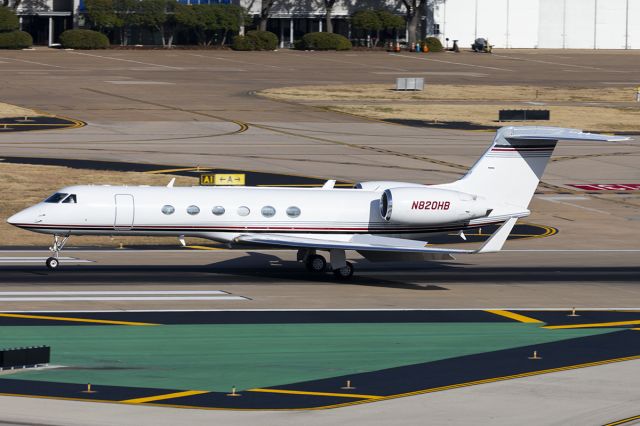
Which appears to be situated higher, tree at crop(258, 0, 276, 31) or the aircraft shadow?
tree at crop(258, 0, 276, 31)

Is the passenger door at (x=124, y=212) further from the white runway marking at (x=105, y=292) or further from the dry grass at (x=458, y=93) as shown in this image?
the dry grass at (x=458, y=93)

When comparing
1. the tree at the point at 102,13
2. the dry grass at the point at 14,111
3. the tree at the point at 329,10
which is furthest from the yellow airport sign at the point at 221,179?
the tree at the point at 329,10

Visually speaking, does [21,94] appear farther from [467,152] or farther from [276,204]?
[276,204]

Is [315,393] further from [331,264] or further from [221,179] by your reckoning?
[221,179]

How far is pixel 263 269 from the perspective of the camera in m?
43.3

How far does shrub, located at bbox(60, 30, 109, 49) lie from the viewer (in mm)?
148250

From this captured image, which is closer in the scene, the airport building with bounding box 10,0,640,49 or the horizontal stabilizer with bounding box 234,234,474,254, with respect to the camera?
the horizontal stabilizer with bounding box 234,234,474,254

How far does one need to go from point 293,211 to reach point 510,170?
7.58 m

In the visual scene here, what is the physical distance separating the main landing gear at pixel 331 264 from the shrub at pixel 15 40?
110 metres

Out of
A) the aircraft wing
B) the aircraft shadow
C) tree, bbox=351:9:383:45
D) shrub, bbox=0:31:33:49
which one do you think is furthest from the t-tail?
tree, bbox=351:9:383:45

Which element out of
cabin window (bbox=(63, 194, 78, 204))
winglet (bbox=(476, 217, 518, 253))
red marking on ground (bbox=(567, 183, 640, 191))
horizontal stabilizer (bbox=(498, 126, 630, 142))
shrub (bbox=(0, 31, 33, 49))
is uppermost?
shrub (bbox=(0, 31, 33, 49))

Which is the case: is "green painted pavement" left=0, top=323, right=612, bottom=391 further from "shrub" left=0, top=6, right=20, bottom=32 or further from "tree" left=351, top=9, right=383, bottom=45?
"tree" left=351, top=9, right=383, bottom=45

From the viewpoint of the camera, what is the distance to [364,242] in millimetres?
40469

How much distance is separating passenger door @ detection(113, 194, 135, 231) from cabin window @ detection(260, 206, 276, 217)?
4.16 metres
